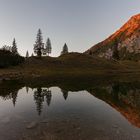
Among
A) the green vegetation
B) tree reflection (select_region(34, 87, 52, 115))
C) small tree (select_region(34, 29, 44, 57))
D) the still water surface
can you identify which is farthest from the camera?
small tree (select_region(34, 29, 44, 57))

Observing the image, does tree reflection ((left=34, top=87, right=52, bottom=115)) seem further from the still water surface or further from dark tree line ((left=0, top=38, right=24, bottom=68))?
dark tree line ((left=0, top=38, right=24, bottom=68))

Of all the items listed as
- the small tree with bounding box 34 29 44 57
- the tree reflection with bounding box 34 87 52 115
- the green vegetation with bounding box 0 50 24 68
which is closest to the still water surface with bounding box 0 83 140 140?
the tree reflection with bounding box 34 87 52 115

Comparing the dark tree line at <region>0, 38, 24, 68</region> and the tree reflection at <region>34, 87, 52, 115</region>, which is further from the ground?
the dark tree line at <region>0, 38, 24, 68</region>

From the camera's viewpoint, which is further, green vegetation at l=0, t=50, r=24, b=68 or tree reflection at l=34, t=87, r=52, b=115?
green vegetation at l=0, t=50, r=24, b=68

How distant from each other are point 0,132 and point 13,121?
133 inches

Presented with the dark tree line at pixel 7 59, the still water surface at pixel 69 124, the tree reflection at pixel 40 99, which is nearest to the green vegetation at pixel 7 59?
the dark tree line at pixel 7 59

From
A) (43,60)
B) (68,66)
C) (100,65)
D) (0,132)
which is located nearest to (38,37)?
(43,60)

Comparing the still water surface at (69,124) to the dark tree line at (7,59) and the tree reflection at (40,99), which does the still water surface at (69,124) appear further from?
the dark tree line at (7,59)

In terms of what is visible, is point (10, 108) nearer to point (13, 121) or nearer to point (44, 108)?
point (44, 108)

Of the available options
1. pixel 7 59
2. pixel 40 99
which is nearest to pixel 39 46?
pixel 7 59

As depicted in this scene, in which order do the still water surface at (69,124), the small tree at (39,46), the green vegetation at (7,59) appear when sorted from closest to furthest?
the still water surface at (69,124) → the green vegetation at (7,59) → the small tree at (39,46)

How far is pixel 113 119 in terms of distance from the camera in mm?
20266

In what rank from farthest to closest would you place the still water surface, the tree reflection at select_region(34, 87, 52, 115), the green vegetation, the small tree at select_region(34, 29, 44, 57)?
the small tree at select_region(34, 29, 44, 57) < the green vegetation < the tree reflection at select_region(34, 87, 52, 115) < the still water surface

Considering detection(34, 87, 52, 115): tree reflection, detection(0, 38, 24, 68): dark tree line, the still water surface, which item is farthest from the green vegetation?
the still water surface
